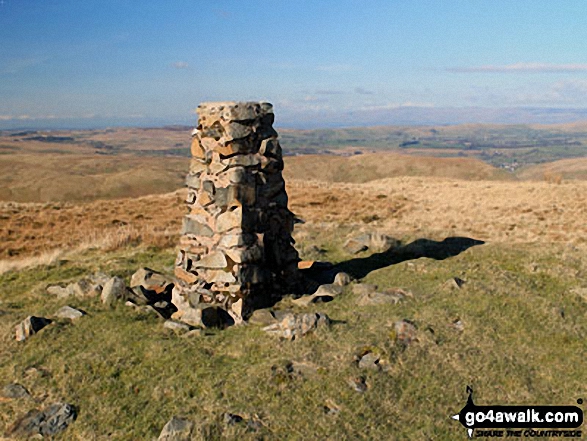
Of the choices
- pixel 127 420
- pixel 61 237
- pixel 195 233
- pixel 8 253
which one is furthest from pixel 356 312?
pixel 61 237

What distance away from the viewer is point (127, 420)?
6.90m

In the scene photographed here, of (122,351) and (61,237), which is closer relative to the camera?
(122,351)

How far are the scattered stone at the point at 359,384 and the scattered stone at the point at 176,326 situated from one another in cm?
360

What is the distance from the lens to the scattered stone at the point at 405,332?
8789mm

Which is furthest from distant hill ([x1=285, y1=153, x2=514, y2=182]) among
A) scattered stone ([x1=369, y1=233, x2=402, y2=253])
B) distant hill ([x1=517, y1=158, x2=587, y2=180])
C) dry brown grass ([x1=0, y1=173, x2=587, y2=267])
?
scattered stone ([x1=369, y1=233, x2=402, y2=253])

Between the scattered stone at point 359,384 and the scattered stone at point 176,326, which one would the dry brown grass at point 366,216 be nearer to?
the scattered stone at point 176,326

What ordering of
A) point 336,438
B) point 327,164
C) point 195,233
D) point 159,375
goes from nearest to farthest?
point 336,438
point 159,375
point 195,233
point 327,164

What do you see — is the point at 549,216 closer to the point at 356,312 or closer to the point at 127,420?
the point at 356,312

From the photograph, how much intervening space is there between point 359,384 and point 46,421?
4.37m

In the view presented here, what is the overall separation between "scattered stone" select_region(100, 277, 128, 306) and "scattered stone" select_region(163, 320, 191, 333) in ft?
5.37

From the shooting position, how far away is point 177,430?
21.2ft

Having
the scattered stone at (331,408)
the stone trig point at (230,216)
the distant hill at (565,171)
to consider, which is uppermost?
the stone trig point at (230,216)

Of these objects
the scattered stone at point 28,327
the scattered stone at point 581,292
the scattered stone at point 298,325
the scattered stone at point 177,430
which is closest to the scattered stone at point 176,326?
the scattered stone at point 298,325

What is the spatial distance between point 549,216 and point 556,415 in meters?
19.5
